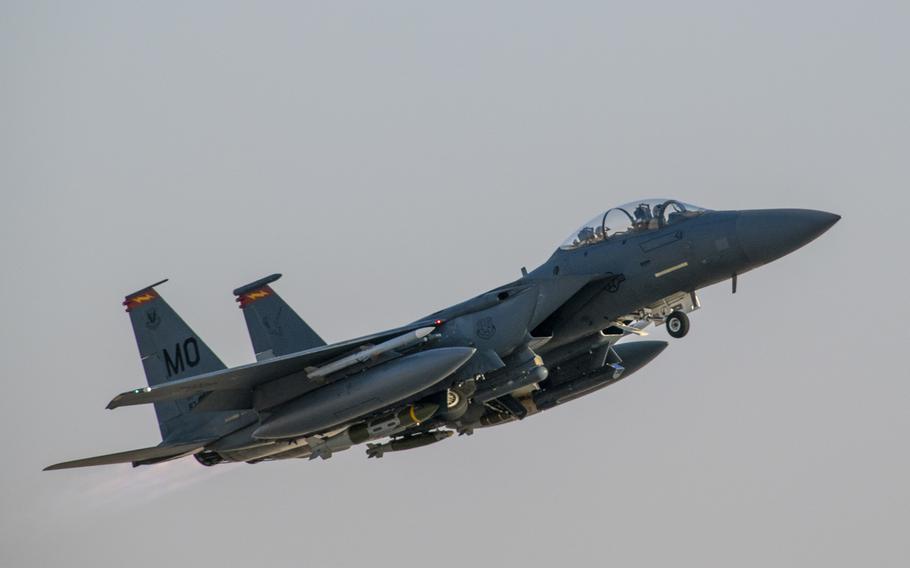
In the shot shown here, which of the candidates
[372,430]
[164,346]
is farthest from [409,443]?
[164,346]

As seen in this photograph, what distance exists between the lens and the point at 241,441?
A: 22438 millimetres

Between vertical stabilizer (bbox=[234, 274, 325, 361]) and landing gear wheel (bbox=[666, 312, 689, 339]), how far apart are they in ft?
17.5

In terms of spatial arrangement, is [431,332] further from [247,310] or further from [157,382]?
[157,382]

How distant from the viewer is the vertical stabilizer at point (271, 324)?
2308cm

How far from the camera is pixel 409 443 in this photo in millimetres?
23219

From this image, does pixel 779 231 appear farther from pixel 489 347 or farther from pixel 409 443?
pixel 409 443

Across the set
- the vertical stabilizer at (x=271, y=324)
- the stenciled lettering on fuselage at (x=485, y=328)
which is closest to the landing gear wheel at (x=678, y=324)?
the stenciled lettering on fuselage at (x=485, y=328)

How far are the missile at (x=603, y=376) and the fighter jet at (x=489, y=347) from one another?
3 centimetres

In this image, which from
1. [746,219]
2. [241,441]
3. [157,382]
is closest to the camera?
[746,219]

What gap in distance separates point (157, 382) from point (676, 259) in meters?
8.64

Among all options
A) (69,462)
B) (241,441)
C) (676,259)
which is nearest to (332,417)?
(241,441)

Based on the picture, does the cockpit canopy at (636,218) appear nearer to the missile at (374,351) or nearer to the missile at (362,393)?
the missile at (362,393)

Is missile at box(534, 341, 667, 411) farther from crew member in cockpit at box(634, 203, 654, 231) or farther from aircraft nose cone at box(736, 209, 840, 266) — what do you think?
aircraft nose cone at box(736, 209, 840, 266)

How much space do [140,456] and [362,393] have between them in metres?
3.71
